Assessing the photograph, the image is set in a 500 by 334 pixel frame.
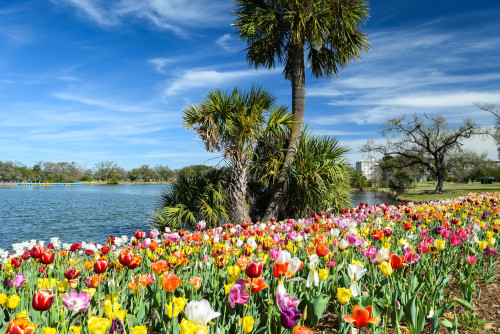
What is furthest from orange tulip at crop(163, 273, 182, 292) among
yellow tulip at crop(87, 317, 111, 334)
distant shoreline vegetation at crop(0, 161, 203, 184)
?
distant shoreline vegetation at crop(0, 161, 203, 184)

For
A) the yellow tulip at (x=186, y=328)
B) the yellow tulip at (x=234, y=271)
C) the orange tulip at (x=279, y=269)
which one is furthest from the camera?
the yellow tulip at (x=234, y=271)

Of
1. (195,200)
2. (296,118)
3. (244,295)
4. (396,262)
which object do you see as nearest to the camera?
(244,295)

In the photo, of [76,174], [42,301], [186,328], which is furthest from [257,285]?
[76,174]

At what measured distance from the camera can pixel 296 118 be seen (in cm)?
1094

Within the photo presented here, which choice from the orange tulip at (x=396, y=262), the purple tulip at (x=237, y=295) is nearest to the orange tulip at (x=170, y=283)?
the purple tulip at (x=237, y=295)

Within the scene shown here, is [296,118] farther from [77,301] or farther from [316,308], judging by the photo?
[77,301]

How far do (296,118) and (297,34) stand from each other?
2526 mm

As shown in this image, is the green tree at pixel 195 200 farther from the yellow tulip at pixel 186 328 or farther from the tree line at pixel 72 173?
the tree line at pixel 72 173

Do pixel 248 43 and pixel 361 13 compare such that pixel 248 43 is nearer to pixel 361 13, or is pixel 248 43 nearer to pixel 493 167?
pixel 361 13

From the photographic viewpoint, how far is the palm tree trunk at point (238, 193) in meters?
9.77

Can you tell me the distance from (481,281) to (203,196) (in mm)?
7719

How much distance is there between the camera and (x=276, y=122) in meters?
10.4

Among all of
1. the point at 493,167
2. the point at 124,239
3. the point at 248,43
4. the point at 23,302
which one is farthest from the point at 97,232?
the point at 493,167

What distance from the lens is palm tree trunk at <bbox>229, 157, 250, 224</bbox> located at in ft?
32.0
